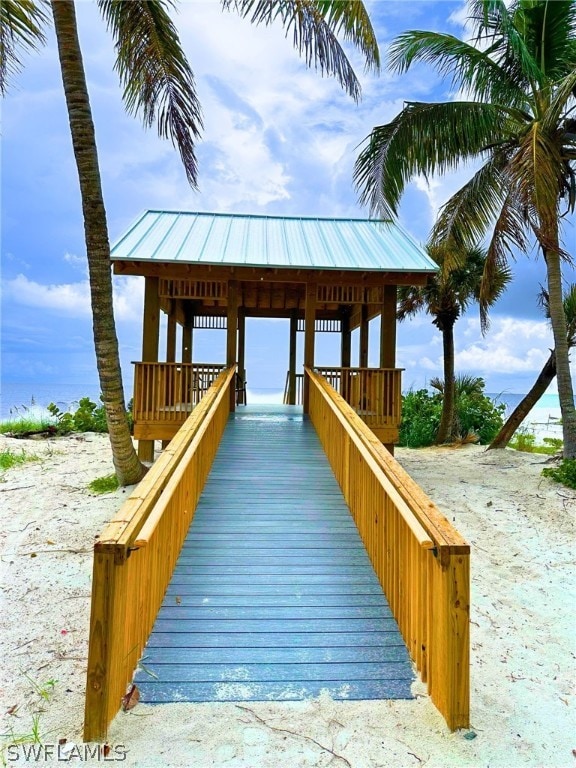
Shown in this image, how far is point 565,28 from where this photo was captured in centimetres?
887

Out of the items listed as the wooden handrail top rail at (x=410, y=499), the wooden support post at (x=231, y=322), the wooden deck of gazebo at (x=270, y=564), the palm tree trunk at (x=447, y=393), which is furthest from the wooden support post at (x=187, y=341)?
the wooden handrail top rail at (x=410, y=499)

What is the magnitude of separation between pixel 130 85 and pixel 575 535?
973 centimetres

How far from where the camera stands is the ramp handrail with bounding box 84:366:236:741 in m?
2.73

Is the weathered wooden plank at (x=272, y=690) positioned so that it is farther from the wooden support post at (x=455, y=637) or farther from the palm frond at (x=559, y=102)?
the palm frond at (x=559, y=102)

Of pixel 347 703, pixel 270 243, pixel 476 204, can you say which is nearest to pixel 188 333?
pixel 270 243

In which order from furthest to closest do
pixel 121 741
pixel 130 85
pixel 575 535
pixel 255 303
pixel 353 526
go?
pixel 255 303
pixel 130 85
pixel 575 535
pixel 353 526
pixel 121 741

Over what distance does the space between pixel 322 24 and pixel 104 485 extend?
7862mm

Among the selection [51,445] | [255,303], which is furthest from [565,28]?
[51,445]

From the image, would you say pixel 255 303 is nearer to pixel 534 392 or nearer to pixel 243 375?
pixel 243 375

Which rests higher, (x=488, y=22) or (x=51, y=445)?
(x=488, y=22)

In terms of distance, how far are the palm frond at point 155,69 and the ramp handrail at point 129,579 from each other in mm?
6187

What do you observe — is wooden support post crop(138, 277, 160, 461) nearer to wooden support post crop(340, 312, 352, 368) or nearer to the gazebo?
the gazebo

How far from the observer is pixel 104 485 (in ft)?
26.9
